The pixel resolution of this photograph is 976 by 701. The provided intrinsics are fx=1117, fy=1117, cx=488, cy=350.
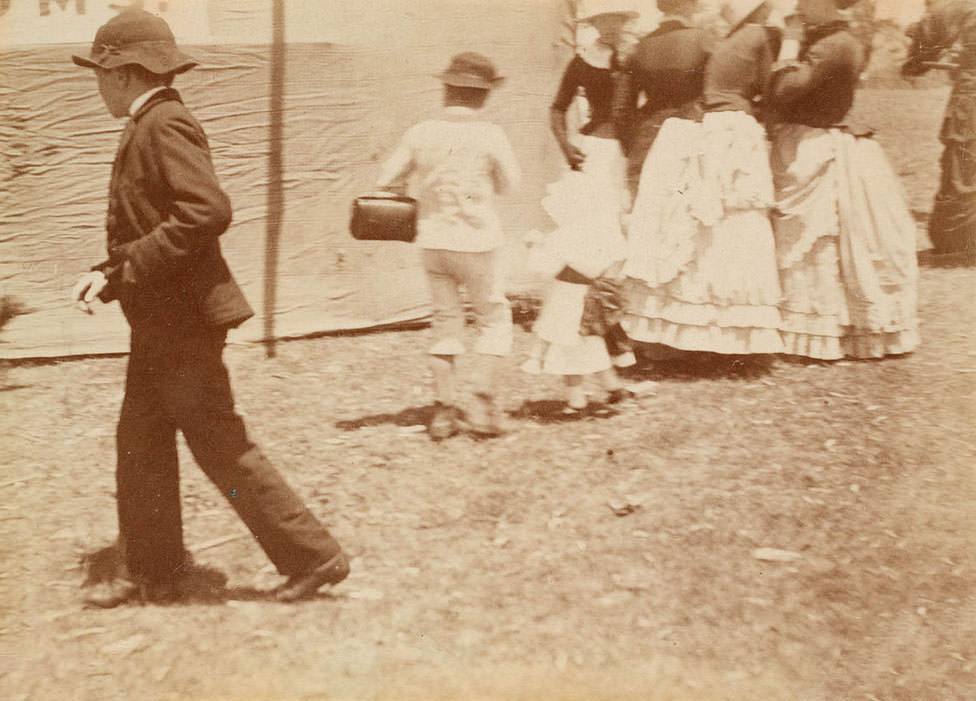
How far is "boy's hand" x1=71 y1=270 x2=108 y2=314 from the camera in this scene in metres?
2.87

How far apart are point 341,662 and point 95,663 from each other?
0.67 m

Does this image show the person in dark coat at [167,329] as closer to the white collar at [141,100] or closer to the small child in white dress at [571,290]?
the white collar at [141,100]

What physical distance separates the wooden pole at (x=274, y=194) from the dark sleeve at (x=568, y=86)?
3.30 feet

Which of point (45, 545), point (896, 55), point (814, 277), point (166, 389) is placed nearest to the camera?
point (166, 389)

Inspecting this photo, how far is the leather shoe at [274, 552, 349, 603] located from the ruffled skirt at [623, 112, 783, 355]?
179 cm

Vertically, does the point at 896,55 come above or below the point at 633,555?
above

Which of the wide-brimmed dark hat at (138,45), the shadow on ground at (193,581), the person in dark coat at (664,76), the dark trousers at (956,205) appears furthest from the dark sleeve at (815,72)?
the shadow on ground at (193,581)

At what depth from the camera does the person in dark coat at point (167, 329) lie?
281 cm

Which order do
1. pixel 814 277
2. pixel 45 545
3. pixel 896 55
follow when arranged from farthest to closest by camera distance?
pixel 814 277 → pixel 896 55 → pixel 45 545

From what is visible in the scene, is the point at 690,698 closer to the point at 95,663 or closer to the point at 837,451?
the point at 837,451

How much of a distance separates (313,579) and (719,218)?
2.24 m

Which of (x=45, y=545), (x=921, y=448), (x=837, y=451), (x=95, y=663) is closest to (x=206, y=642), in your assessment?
(x=95, y=663)

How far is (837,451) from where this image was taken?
A: 144 inches

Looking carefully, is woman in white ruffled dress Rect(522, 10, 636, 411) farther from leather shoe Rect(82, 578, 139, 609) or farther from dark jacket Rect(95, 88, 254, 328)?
leather shoe Rect(82, 578, 139, 609)
